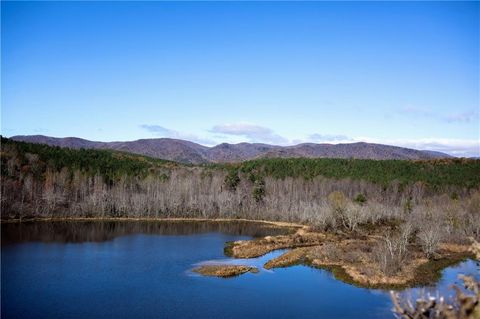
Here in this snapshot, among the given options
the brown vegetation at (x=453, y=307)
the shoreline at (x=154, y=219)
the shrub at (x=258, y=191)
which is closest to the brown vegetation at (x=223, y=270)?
the brown vegetation at (x=453, y=307)

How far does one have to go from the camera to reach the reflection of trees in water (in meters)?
63.8

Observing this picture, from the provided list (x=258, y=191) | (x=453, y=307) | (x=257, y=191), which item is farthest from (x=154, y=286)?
(x=258, y=191)

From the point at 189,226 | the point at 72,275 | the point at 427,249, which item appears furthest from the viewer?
the point at 189,226

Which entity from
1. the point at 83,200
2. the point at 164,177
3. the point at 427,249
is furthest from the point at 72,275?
the point at 164,177

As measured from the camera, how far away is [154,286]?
37.3 metres

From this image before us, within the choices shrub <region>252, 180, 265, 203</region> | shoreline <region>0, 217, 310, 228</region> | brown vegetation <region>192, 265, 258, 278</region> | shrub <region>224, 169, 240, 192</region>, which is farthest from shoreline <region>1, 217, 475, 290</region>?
shrub <region>224, 169, 240, 192</region>

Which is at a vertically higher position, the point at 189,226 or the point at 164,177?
the point at 164,177

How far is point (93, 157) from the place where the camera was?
12025cm

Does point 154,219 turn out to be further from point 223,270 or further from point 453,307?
point 453,307

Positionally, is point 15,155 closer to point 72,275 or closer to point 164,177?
point 164,177

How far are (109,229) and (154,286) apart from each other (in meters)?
39.9

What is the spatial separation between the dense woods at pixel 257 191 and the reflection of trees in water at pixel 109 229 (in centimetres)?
763

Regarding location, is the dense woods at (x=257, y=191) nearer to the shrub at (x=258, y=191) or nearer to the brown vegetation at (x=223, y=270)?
the shrub at (x=258, y=191)

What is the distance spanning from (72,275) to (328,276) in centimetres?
2434
